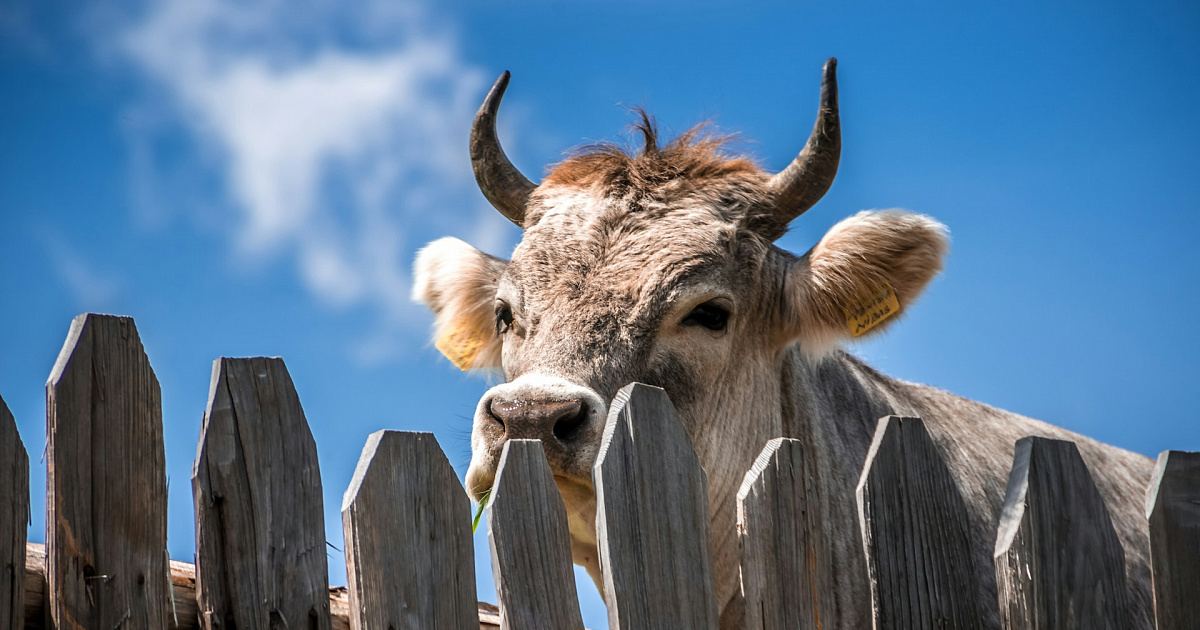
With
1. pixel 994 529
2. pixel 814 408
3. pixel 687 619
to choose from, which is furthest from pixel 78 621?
pixel 994 529

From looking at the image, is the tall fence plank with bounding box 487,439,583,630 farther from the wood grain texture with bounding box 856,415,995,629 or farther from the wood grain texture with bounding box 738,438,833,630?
the wood grain texture with bounding box 856,415,995,629

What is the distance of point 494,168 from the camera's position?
4.93 meters

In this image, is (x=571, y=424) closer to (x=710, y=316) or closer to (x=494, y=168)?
(x=710, y=316)

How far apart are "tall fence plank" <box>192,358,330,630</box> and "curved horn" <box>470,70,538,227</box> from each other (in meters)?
2.86

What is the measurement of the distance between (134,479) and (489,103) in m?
3.20


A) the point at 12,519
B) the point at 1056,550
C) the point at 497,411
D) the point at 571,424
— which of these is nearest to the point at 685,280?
the point at 571,424

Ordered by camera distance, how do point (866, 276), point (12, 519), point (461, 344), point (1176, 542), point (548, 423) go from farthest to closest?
point (461, 344)
point (866, 276)
point (548, 423)
point (1176, 542)
point (12, 519)

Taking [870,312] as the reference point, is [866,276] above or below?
above

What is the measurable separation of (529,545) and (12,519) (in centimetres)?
101

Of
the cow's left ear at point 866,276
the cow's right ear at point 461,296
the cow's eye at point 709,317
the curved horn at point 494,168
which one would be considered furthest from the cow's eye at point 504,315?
the cow's left ear at point 866,276

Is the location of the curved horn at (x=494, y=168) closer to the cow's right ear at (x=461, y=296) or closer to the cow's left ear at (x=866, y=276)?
the cow's right ear at (x=461, y=296)

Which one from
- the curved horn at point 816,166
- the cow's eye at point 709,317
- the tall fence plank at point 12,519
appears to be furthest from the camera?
the curved horn at point 816,166

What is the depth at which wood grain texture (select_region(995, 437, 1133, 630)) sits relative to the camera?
2236 mm

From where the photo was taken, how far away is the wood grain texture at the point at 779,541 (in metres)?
2.20
